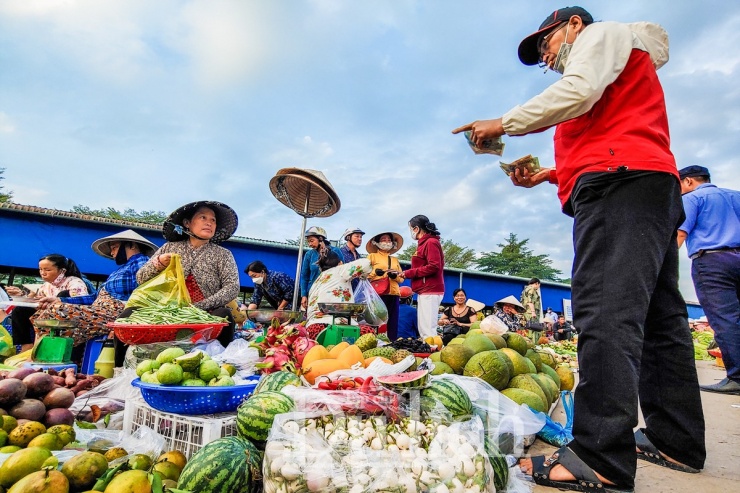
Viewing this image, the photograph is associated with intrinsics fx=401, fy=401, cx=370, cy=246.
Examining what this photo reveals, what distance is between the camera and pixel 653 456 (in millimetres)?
1992

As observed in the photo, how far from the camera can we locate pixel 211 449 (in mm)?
1403

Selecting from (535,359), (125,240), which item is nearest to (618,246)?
(535,359)

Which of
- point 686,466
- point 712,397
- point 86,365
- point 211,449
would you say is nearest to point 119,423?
point 211,449

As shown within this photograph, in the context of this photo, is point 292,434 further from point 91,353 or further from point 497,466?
point 91,353

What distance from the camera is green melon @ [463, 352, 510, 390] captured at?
254cm

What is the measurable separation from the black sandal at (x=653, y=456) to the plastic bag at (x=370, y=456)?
1135 mm

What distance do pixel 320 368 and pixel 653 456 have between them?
5.71ft

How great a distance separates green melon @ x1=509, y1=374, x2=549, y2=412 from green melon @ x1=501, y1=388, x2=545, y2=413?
0.29 ft

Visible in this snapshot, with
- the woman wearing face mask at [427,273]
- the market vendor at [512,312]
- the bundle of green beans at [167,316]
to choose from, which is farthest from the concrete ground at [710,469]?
the market vendor at [512,312]

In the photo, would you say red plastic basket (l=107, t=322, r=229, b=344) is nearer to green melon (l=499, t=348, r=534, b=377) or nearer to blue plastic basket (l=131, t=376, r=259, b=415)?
blue plastic basket (l=131, t=376, r=259, b=415)

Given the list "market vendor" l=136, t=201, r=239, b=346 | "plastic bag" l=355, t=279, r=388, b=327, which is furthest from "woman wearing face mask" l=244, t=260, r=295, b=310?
"market vendor" l=136, t=201, r=239, b=346

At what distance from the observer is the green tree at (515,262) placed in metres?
40.4

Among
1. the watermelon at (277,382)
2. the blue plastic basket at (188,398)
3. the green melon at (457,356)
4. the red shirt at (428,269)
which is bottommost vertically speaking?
the blue plastic basket at (188,398)

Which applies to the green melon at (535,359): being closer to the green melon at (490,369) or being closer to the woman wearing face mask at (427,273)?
the green melon at (490,369)
